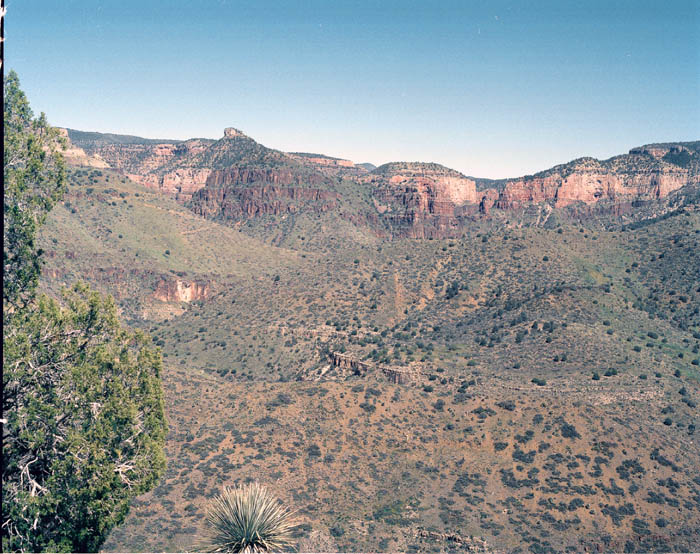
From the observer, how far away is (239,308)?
9231 cm

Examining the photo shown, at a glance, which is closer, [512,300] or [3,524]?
[3,524]

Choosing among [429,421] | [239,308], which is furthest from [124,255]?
[429,421]

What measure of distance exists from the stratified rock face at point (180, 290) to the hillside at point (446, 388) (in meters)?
0.60

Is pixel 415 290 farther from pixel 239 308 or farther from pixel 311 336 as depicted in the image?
pixel 239 308

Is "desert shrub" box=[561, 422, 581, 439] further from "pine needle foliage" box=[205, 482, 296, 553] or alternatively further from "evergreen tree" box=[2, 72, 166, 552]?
"evergreen tree" box=[2, 72, 166, 552]

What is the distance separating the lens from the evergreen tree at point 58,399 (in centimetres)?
1961

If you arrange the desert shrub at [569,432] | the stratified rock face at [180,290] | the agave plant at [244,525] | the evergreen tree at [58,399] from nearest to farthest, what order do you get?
the evergreen tree at [58,399], the agave plant at [244,525], the desert shrub at [569,432], the stratified rock face at [180,290]

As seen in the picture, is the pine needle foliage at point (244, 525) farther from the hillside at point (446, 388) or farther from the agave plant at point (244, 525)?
the hillside at point (446, 388)

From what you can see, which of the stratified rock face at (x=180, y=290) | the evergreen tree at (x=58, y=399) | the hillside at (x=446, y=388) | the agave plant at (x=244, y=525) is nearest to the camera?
the evergreen tree at (x=58, y=399)

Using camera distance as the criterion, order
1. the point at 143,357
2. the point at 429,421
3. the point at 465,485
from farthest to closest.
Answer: the point at 429,421
the point at 465,485
the point at 143,357

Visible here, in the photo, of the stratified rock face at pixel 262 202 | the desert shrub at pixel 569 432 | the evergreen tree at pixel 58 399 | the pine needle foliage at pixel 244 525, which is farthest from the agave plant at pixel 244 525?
the stratified rock face at pixel 262 202

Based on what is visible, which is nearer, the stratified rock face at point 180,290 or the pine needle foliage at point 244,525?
the pine needle foliage at point 244,525

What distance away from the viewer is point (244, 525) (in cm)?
2047

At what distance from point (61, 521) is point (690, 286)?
75944 mm
